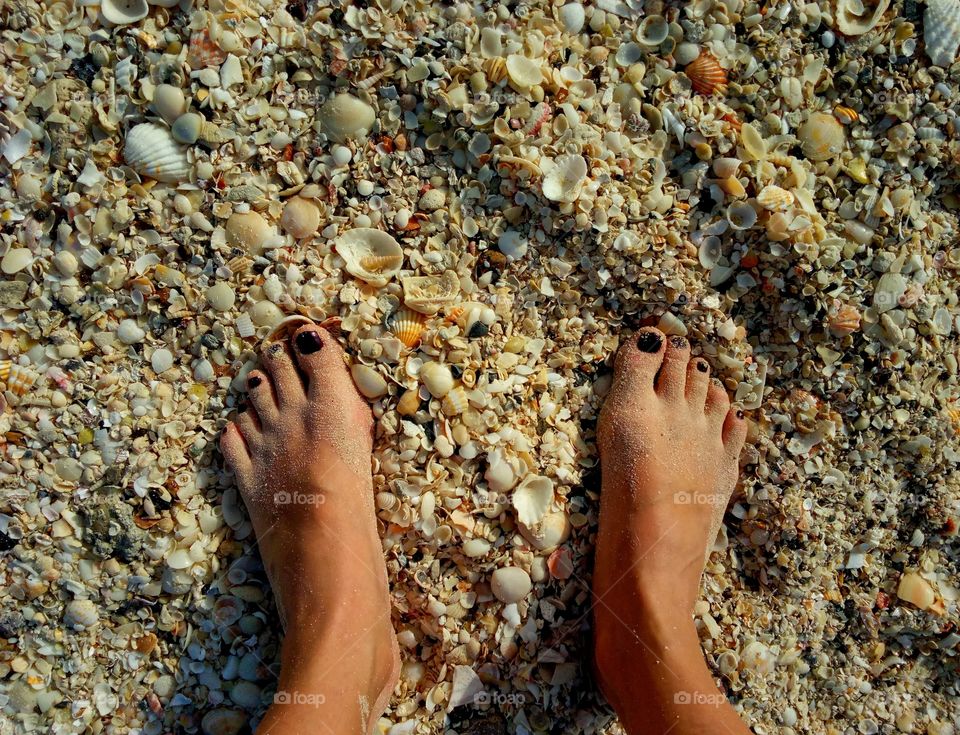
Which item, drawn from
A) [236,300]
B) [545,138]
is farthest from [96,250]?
[545,138]

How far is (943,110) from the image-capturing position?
236cm

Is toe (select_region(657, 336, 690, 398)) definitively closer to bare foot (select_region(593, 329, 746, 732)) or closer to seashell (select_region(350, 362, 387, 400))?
bare foot (select_region(593, 329, 746, 732))

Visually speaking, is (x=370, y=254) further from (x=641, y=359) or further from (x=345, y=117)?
(x=641, y=359)

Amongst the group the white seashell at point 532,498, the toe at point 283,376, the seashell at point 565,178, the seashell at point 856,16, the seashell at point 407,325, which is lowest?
the toe at point 283,376

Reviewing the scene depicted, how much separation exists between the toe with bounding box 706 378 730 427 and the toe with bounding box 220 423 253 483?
5.13ft

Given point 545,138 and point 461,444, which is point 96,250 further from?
point 545,138

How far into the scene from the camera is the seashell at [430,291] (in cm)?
221

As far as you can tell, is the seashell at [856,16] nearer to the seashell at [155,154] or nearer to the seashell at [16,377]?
the seashell at [155,154]

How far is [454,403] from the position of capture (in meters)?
2.19

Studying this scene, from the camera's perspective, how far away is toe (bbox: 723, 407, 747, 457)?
8.05ft

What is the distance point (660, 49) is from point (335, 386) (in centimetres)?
153

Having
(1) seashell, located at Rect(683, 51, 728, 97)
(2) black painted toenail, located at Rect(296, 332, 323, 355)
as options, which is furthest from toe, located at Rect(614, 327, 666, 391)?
(2) black painted toenail, located at Rect(296, 332, 323, 355)

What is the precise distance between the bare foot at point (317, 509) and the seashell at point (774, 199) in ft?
4.69

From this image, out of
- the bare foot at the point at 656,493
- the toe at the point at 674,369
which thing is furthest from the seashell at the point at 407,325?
the toe at the point at 674,369
